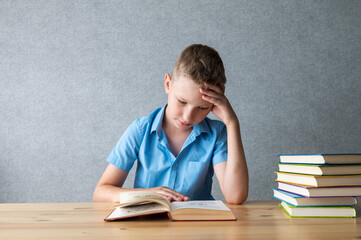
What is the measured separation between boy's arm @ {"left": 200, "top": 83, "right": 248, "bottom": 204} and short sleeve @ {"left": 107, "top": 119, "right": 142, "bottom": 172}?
353 mm

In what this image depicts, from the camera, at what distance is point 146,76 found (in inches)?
69.2

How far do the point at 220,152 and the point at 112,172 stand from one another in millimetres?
444

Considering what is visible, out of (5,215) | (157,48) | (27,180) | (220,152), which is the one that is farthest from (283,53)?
(27,180)

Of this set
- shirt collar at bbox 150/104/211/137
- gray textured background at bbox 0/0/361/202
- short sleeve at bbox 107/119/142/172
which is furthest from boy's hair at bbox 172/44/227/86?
gray textured background at bbox 0/0/361/202

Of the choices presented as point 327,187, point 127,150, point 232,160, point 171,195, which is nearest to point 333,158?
point 327,187

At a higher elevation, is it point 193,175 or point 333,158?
point 333,158

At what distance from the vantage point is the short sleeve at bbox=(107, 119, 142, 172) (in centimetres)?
116

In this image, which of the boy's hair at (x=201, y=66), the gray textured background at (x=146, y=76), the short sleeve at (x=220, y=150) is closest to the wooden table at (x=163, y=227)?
Result: the short sleeve at (x=220, y=150)

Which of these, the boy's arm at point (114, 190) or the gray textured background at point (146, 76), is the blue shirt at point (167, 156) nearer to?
the boy's arm at point (114, 190)

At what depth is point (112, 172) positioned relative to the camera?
115cm

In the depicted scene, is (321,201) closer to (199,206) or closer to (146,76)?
(199,206)

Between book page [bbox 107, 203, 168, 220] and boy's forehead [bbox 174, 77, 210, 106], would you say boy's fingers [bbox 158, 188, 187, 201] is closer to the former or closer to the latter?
book page [bbox 107, 203, 168, 220]

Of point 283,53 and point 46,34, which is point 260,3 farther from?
point 46,34

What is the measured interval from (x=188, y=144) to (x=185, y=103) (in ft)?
0.66
